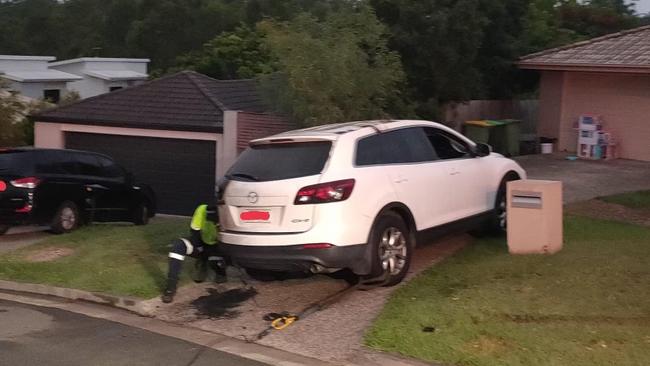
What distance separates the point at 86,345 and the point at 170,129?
1383 centimetres

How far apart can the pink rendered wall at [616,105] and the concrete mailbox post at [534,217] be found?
1284cm

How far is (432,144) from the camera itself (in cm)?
1055

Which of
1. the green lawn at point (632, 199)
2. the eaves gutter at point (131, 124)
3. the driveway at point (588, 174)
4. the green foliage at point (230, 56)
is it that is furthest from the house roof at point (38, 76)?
the green lawn at point (632, 199)

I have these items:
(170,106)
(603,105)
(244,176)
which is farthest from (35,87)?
(244,176)

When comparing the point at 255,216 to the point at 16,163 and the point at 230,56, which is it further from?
the point at 230,56

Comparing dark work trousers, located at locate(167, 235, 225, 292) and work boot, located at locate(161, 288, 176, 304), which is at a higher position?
dark work trousers, located at locate(167, 235, 225, 292)

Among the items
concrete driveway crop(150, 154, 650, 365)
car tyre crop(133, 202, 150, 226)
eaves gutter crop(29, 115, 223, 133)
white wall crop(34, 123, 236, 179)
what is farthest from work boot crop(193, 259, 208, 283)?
eaves gutter crop(29, 115, 223, 133)

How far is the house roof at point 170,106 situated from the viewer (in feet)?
70.3

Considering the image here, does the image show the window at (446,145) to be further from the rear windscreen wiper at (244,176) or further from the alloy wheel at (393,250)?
the rear windscreen wiper at (244,176)

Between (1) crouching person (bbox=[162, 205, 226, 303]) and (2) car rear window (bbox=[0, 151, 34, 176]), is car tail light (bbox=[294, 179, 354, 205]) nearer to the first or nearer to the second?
(1) crouching person (bbox=[162, 205, 226, 303])

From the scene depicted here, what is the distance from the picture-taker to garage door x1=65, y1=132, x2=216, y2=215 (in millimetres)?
21484

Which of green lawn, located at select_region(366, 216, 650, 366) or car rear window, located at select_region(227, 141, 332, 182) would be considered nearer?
green lawn, located at select_region(366, 216, 650, 366)

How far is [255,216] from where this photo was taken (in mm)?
8969

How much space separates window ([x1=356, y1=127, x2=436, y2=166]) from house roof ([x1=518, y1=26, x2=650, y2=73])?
1191cm
